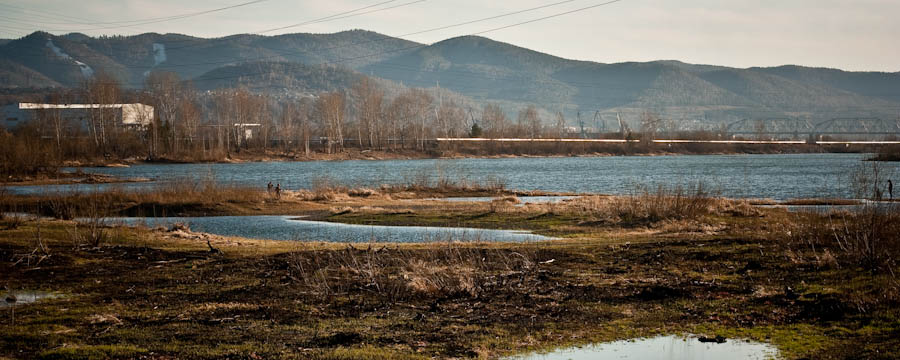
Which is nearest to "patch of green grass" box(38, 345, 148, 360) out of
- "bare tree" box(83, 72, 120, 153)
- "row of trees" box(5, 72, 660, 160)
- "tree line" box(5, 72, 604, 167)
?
"tree line" box(5, 72, 604, 167)

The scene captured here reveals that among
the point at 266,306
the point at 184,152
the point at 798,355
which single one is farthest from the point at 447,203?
the point at 184,152

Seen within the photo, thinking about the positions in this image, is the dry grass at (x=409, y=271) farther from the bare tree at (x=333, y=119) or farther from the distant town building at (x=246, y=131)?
the distant town building at (x=246, y=131)

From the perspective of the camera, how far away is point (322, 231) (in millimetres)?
37062

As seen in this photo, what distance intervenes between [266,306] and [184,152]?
124 m

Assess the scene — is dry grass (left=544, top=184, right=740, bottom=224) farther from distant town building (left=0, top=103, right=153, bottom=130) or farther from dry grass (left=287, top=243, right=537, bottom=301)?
distant town building (left=0, top=103, right=153, bottom=130)

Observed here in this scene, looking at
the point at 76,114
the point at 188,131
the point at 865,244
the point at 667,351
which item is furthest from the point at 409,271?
the point at 76,114

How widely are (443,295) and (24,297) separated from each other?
9.28 m

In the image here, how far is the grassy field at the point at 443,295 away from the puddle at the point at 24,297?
1.24ft

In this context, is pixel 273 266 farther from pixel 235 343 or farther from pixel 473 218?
pixel 473 218

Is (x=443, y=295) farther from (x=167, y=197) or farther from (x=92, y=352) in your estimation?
(x=167, y=197)

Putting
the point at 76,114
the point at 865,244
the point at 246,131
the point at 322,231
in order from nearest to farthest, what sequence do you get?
the point at 865,244, the point at 322,231, the point at 76,114, the point at 246,131

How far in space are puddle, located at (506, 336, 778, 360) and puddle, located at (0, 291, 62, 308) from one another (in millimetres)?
10767

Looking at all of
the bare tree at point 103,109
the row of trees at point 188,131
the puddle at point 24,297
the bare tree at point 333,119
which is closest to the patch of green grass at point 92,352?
the puddle at point 24,297

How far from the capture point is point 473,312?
51.2ft
